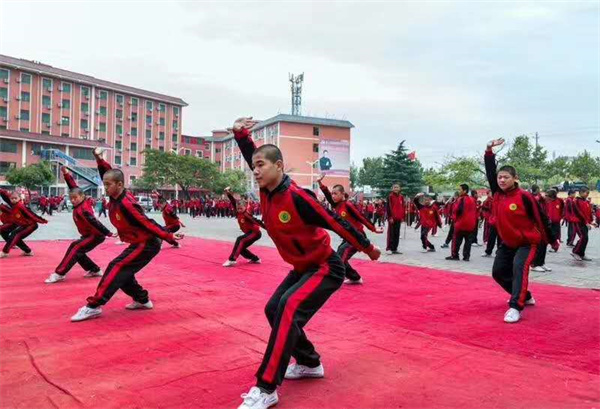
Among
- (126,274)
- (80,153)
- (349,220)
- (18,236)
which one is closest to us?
(126,274)

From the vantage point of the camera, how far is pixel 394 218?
1267 centimetres

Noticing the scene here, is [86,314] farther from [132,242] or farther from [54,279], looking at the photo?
[54,279]

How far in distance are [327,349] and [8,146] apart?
6116 cm

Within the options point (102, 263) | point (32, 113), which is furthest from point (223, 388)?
point (32, 113)

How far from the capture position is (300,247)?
12.0 feet

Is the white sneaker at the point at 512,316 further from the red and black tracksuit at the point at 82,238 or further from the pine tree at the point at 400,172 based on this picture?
the pine tree at the point at 400,172

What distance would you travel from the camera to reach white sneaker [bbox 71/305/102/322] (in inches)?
213

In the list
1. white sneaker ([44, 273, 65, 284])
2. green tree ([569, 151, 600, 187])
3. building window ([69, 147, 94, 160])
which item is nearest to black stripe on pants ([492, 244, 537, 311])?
white sneaker ([44, 273, 65, 284])

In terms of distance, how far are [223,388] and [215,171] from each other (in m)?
57.8

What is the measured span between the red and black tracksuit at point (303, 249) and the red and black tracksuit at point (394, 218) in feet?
29.8

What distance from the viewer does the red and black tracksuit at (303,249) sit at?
3.47 m

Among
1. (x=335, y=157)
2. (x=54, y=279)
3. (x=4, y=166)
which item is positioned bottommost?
(x=54, y=279)

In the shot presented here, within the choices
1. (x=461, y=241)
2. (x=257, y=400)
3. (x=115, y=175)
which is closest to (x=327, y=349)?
(x=257, y=400)

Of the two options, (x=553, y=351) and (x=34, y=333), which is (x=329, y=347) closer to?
(x=553, y=351)
